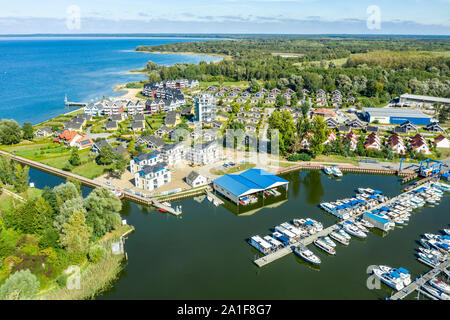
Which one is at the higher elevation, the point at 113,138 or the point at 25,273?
the point at 113,138

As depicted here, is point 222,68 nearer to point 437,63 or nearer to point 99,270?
point 437,63

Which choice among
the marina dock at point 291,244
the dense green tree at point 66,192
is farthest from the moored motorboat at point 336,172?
the dense green tree at point 66,192

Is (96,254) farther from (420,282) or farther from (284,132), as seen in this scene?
(284,132)

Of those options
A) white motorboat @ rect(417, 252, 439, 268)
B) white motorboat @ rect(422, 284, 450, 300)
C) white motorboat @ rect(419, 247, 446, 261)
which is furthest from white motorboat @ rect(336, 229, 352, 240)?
white motorboat @ rect(422, 284, 450, 300)

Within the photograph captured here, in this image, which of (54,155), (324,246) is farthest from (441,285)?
(54,155)

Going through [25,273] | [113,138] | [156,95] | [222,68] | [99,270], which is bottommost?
[99,270]

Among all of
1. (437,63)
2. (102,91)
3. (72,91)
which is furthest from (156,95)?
(437,63)

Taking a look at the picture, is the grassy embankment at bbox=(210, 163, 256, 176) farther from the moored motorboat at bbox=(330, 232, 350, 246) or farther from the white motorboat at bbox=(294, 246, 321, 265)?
the white motorboat at bbox=(294, 246, 321, 265)
